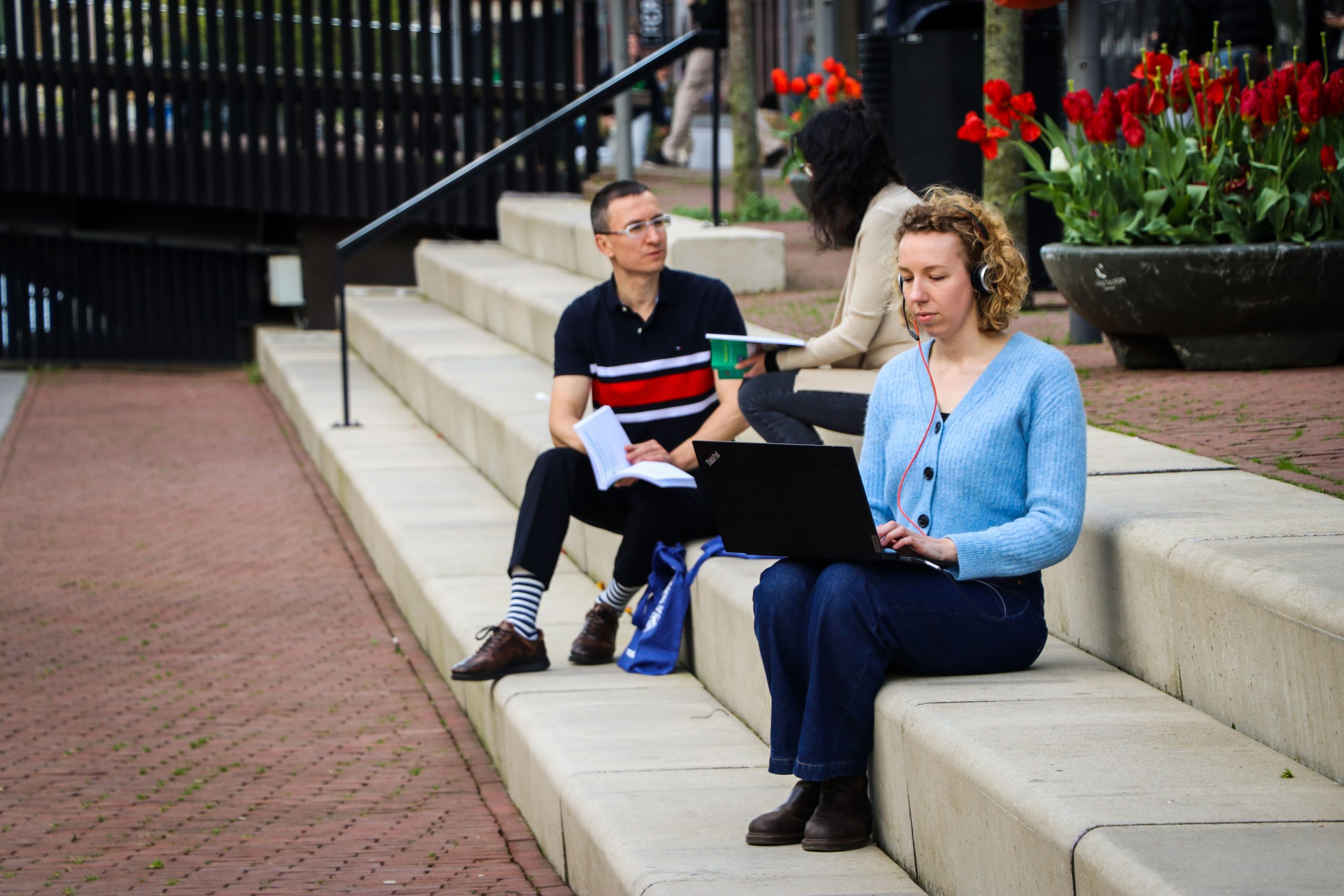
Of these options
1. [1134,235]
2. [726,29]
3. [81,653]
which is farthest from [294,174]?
[1134,235]

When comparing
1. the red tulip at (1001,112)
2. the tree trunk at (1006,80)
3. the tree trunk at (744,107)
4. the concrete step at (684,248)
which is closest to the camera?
the red tulip at (1001,112)

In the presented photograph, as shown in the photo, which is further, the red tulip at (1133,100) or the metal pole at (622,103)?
the metal pole at (622,103)

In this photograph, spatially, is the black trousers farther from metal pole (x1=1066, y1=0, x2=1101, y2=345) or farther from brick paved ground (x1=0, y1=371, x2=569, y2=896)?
metal pole (x1=1066, y1=0, x2=1101, y2=345)

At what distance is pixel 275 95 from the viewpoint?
15312 mm

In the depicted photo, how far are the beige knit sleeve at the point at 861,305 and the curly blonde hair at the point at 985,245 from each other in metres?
1.17

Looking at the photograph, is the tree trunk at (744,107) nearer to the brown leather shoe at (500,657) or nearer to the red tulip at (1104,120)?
the red tulip at (1104,120)

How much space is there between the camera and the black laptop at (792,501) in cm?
325

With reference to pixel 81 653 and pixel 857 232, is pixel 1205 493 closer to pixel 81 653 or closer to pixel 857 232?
pixel 857 232

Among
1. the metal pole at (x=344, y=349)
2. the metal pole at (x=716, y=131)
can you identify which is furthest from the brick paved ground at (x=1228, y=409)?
the metal pole at (x=344, y=349)

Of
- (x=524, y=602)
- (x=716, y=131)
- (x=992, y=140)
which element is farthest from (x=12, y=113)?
(x=524, y=602)

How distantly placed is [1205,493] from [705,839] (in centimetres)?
139

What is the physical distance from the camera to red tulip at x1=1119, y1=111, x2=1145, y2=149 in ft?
18.0

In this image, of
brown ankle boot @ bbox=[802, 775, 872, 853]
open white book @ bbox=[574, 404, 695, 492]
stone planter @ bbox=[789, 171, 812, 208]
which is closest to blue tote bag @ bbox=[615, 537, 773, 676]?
open white book @ bbox=[574, 404, 695, 492]

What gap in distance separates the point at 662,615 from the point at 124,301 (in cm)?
1303
